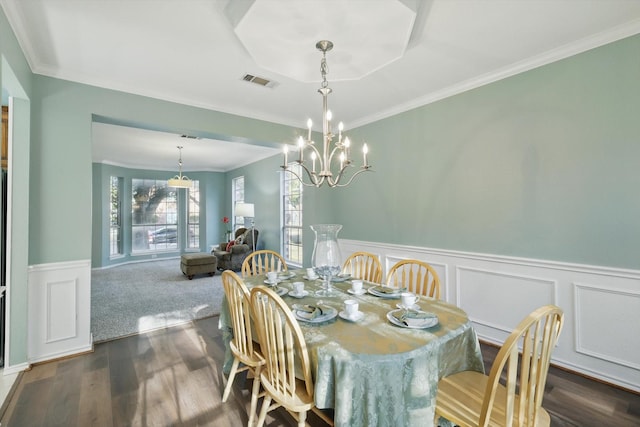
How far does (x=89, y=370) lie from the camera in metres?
2.54

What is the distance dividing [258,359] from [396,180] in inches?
108

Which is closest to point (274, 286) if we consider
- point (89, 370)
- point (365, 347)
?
point (365, 347)

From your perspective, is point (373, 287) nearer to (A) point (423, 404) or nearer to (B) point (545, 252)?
(A) point (423, 404)

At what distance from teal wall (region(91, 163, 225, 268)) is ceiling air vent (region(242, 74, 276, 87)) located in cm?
634

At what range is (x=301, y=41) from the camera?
6.93 feet

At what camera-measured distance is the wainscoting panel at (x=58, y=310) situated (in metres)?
2.62

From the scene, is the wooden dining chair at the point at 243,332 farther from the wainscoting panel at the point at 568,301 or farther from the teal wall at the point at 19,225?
the wainscoting panel at the point at 568,301

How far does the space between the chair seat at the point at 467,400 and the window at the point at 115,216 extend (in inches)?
337

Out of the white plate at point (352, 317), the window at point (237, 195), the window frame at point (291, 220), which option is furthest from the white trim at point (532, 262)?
the window at point (237, 195)

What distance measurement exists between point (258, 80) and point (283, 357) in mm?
2656

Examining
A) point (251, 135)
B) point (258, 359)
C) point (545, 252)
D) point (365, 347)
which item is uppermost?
point (251, 135)

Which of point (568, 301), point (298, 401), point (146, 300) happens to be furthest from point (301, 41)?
point (146, 300)

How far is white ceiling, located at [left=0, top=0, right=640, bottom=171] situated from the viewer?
1.91 metres

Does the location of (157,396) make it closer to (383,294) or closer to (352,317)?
(352,317)
